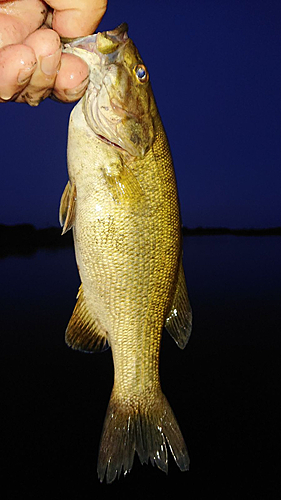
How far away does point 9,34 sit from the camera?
6.48 ft

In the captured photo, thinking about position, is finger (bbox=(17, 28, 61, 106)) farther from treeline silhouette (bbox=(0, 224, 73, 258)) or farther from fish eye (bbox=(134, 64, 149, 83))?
treeline silhouette (bbox=(0, 224, 73, 258))

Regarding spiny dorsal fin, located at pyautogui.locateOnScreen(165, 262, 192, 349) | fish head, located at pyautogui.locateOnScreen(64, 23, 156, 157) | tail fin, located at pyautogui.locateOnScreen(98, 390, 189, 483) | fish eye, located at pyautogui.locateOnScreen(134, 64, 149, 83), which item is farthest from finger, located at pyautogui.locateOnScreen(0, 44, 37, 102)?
tail fin, located at pyautogui.locateOnScreen(98, 390, 189, 483)

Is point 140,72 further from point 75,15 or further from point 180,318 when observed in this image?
point 180,318

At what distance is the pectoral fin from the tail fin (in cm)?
146

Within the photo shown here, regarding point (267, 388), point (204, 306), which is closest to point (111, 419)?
point (267, 388)

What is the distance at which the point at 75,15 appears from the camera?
2023mm

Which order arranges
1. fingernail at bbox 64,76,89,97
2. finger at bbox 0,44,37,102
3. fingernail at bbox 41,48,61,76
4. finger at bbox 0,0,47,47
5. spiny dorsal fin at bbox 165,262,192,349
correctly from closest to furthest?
finger at bbox 0,44,37,102, fingernail at bbox 41,48,61,76, finger at bbox 0,0,47,47, fingernail at bbox 64,76,89,97, spiny dorsal fin at bbox 165,262,192,349

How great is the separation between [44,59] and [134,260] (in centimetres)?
125

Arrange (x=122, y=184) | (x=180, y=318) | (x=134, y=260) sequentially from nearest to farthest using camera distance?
(x=122, y=184) < (x=134, y=260) < (x=180, y=318)

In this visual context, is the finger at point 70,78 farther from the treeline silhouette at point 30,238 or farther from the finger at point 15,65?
the treeline silhouette at point 30,238

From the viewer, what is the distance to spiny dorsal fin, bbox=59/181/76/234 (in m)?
2.37

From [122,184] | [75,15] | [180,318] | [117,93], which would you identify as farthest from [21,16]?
[180,318]

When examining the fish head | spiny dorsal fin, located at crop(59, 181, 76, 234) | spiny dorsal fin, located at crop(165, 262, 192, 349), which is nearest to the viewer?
the fish head

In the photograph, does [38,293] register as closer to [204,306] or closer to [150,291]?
[204,306]
